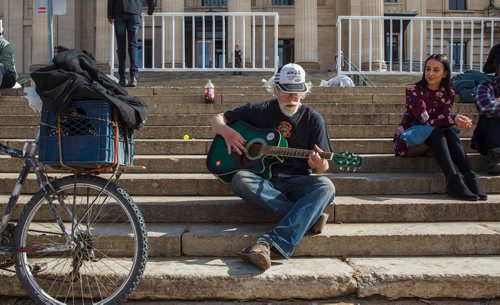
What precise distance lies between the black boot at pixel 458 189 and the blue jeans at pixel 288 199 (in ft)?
4.50

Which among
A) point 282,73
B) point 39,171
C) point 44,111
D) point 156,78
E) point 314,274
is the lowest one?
point 314,274

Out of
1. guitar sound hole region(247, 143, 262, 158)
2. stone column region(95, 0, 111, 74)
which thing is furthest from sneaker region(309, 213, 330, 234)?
stone column region(95, 0, 111, 74)

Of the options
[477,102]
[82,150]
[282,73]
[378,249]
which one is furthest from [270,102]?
[477,102]

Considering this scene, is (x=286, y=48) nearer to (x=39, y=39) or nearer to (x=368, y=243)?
(x=39, y=39)

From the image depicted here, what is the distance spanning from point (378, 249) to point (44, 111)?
261 cm

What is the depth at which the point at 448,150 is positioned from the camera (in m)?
4.52

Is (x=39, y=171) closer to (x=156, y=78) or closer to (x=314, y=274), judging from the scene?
(x=314, y=274)

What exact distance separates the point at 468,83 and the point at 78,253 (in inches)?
239

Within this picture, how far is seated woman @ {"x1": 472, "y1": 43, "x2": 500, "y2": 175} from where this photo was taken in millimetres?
4789

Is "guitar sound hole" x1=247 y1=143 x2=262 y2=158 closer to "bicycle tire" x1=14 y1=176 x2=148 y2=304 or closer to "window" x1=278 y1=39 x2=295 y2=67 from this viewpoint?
"bicycle tire" x1=14 y1=176 x2=148 y2=304

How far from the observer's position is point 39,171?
9.95 ft

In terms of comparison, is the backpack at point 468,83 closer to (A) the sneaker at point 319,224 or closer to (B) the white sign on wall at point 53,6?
(A) the sneaker at point 319,224

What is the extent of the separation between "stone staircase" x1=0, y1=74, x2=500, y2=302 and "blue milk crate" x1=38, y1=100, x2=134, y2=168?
97 cm

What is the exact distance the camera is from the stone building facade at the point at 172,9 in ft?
88.9
